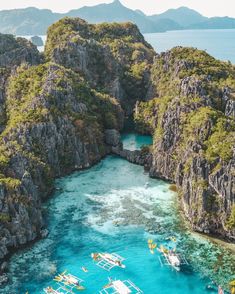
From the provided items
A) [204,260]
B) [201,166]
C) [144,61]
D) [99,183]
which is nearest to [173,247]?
[204,260]

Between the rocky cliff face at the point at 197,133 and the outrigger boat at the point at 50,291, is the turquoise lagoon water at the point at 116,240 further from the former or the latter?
the rocky cliff face at the point at 197,133

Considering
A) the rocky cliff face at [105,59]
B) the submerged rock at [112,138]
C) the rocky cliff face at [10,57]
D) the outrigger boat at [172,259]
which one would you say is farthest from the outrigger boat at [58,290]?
the rocky cliff face at [105,59]

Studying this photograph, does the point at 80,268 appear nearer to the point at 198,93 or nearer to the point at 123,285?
the point at 123,285

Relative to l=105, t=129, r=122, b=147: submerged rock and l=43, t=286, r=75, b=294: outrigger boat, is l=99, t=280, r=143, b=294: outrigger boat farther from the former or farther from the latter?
l=105, t=129, r=122, b=147: submerged rock

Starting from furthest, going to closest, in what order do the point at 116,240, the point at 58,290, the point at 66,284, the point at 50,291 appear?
1. the point at 116,240
2. the point at 66,284
3. the point at 58,290
4. the point at 50,291

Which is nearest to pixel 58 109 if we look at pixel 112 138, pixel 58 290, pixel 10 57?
pixel 112 138

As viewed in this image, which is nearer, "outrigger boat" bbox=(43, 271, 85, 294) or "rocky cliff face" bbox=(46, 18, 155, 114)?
"outrigger boat" bbox=(43, 271, 85, 294)

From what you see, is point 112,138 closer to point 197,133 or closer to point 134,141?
point 134,141

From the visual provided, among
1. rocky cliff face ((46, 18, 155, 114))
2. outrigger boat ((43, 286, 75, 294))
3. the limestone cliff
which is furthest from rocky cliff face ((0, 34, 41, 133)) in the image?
outrigger boat ((43, 286, 75, 294))
